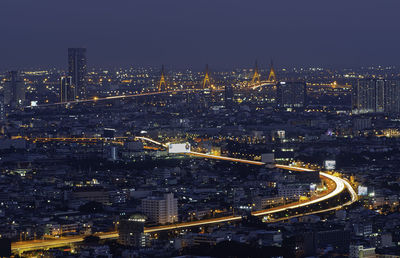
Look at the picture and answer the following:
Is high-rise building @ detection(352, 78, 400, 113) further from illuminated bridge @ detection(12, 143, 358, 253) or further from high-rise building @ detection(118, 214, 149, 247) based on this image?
high-rise building @ detection(118, 214, 149, 247)

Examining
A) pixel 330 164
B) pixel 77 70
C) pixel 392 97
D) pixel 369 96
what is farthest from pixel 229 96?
pixel 330 164

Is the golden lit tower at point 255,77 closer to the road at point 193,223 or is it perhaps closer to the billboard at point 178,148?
the billboard at point 178,148

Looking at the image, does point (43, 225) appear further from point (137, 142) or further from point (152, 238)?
point (137, 142)

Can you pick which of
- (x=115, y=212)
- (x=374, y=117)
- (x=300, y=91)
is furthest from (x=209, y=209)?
(x=300, y=91)

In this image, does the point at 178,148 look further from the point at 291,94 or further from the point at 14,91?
the point at 14,91

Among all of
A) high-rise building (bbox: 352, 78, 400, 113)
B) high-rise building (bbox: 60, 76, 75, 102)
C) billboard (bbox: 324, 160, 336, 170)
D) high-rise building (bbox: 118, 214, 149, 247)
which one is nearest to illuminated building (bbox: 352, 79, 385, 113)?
high-rise building (bbox: 352, 78, 400, 113)
